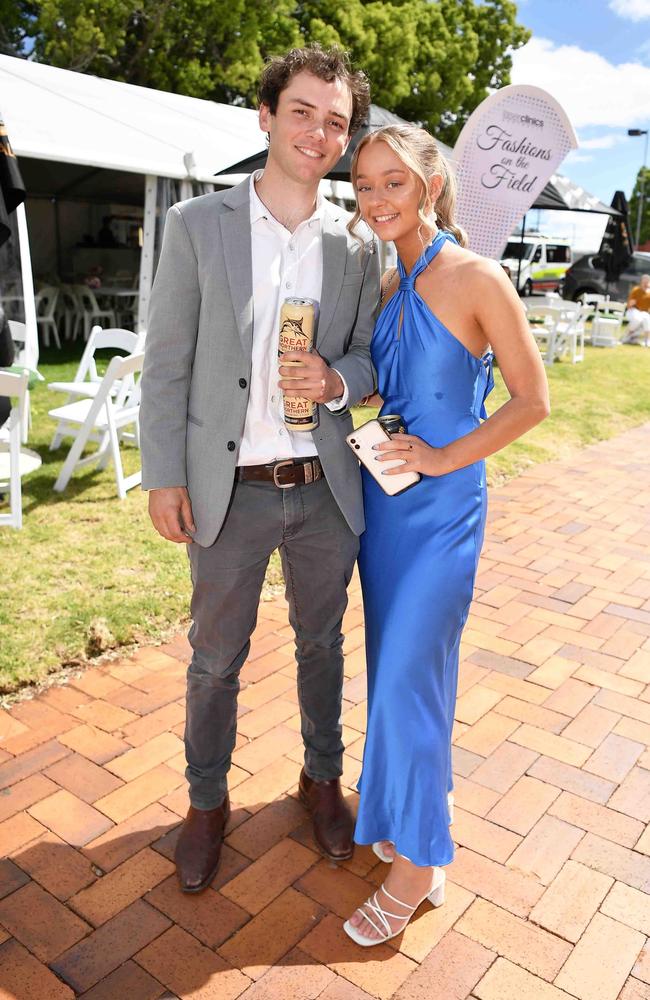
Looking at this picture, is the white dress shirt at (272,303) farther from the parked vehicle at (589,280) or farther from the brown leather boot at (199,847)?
the parked vehicle at (589,280)

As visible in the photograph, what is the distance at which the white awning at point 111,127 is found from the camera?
907 cm

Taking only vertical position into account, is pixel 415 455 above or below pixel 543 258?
above

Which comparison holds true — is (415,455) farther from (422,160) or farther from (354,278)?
(422,160)

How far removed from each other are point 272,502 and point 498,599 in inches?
95.7

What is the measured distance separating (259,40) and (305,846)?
73.9 feet

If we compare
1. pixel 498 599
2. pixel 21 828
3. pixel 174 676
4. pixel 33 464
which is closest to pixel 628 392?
pixel 498 599

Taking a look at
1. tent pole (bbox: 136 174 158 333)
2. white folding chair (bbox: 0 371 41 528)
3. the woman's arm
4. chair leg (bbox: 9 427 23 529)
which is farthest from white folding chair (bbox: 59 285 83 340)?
the woman's arm

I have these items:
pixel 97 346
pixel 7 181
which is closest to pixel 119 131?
pixel 97 346

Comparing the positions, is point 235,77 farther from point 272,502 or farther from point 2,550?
point 272,502

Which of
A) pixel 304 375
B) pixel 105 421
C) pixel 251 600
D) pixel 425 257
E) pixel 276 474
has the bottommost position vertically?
pixel 105 421

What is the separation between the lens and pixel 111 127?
1022cm

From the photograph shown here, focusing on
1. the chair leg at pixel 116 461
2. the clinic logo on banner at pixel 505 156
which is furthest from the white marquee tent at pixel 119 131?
the clinic logo on banner at pixel 505 156

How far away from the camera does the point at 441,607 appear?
206 centimetres

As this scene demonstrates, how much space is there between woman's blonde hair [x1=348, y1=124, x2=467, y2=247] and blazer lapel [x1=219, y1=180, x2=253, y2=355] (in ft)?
1.02
